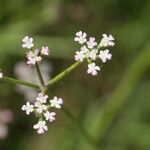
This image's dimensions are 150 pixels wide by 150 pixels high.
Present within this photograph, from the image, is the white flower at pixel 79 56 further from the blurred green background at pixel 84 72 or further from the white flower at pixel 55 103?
the blurred green background at pixel 84 72

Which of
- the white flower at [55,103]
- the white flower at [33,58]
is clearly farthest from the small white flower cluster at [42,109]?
the white flower at [33,58]

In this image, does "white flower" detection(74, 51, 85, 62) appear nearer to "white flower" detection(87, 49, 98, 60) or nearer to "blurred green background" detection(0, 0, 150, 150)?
"white flower" detection(87, 49, 98, 60)

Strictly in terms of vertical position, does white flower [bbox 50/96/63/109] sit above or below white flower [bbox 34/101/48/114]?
above

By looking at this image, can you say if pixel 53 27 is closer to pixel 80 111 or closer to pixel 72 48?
pixel 72 48

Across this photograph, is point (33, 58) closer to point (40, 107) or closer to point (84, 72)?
point (40, 107)

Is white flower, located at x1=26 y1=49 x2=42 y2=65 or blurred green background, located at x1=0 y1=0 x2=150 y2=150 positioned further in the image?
blurred green background, located at x1=0 y1=0 x2=150 y2=150

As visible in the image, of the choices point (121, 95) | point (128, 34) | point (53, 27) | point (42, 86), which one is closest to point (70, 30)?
point (53, 27)

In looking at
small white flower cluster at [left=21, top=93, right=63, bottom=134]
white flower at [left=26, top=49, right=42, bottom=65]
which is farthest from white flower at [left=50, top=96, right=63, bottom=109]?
white flower at [left=26, top=49, right=42, bottom=65]

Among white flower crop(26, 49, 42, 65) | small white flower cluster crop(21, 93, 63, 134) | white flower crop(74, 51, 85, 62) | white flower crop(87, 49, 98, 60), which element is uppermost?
white flower crop(87, 49, 98, 60)

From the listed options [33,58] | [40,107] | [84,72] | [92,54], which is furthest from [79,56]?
[84,72]
